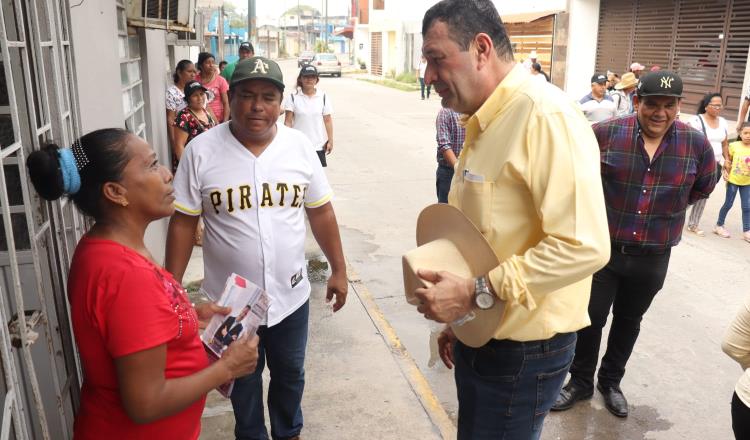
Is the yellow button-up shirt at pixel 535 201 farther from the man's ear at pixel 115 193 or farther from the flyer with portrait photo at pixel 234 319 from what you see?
the man's ear at pixel 115 193

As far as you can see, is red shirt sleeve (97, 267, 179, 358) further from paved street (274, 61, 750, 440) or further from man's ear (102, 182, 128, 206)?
paved street (274, 61, 750, 440)

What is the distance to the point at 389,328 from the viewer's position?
4.60 meters

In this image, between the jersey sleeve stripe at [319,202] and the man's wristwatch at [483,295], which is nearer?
the man's wristwatch at [483,295]

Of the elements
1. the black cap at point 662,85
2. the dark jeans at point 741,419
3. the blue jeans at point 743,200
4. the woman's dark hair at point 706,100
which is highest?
the black cap at point 662,85

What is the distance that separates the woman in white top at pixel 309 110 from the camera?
288 inches

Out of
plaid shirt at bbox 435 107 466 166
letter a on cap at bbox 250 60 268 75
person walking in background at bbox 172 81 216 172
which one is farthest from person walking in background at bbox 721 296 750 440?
person walking in background at bbox 172 81 216 172

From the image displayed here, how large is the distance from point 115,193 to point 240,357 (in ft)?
2.04

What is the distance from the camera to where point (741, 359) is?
216 cm

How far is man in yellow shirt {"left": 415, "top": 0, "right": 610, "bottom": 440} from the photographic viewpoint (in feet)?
5.47

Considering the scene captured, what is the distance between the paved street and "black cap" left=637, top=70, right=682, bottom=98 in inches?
71.3

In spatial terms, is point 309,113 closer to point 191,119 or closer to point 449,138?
point 191,119

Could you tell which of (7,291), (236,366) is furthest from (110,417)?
(7,291)

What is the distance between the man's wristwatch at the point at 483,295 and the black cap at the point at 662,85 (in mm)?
2067

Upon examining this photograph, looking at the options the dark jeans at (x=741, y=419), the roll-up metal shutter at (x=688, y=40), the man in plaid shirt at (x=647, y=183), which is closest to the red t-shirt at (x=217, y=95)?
the man in plaid shirt at (x=647, y=183)
